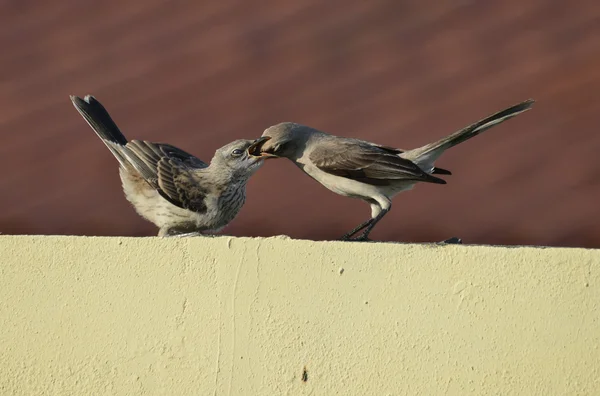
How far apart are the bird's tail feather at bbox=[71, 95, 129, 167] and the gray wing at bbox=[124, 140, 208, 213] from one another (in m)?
0.05

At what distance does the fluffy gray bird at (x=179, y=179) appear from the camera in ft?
11.7

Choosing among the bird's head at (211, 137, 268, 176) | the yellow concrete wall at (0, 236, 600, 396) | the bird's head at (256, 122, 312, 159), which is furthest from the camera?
the bird's head at (211, 137, 268, 176)

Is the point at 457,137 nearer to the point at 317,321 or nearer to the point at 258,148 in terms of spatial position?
the point at 258,148

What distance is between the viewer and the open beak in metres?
3.53

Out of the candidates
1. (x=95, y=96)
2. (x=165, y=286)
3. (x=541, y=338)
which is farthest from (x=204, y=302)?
(x=95, y=96)

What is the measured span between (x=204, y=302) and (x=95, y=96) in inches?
Answer: 59.4

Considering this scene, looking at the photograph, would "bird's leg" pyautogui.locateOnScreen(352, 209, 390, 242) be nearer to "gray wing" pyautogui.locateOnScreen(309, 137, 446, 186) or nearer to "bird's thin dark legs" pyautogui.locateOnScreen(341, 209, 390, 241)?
"bird's thin dark legs" pyautogui.locateOnScreen(341, 209, 390, 241)

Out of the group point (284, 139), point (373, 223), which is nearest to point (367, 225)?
point (373, 223)

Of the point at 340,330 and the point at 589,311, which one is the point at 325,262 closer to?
the point at 340,330

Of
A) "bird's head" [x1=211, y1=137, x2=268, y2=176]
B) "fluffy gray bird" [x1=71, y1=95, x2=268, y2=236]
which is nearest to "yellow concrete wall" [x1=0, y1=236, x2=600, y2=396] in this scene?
"fluffy gray bird" [x1=71, y1=95, x2=268, y2=236]

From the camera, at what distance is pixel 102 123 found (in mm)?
3668

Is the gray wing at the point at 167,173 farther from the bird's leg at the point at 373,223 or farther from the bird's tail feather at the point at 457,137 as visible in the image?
the bird's tail feather at the point at 457,137

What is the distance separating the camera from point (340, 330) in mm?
2736

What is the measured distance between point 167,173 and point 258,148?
45 cm
